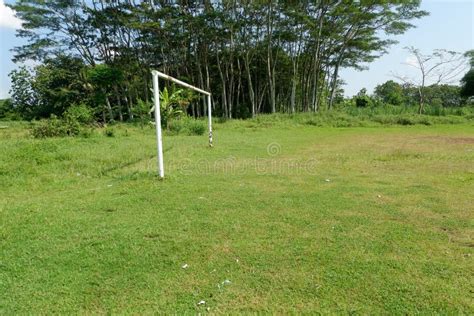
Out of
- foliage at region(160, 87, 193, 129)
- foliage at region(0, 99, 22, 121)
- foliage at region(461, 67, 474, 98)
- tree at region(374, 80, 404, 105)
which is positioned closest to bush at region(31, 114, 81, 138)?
foliage at region(160, 87, 193, 129)

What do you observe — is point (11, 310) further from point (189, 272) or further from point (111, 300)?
point (189, 272)

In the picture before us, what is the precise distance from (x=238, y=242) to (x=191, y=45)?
76.3ft

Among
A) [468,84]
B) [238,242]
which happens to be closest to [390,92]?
[468,84]

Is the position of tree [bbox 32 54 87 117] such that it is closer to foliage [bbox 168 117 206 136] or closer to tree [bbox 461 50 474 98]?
foliage [bbox 168 117 206 136]

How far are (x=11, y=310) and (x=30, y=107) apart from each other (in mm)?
32776

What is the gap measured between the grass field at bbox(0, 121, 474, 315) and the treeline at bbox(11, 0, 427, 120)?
1748 centimetres

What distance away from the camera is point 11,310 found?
2174 millimetres

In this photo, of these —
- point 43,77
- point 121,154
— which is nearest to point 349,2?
point 121,154

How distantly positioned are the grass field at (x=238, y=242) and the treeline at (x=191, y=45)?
1748cm

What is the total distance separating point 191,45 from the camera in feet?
79.7

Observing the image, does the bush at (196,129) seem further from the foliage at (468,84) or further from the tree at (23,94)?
the foliage at (468,84)

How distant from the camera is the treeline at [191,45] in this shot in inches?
834

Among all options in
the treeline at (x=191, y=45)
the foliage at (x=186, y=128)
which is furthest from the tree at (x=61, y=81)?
the foliage at (x=186, y=128)

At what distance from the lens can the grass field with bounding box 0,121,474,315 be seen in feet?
7.51
